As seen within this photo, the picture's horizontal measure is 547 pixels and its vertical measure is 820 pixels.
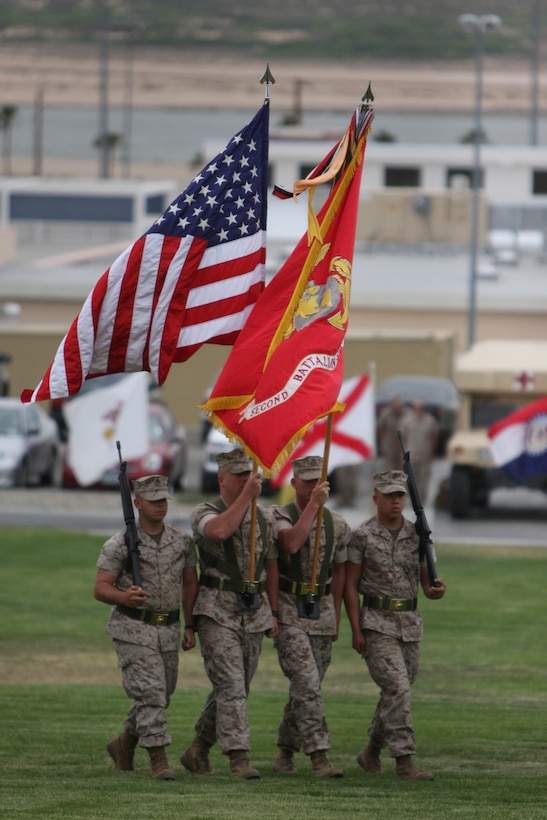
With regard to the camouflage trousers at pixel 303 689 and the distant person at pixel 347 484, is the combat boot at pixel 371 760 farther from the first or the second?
the distant person at pixel 347 484

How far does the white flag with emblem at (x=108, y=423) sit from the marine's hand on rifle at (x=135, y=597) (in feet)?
50.1

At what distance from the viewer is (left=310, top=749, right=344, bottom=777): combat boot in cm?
1020

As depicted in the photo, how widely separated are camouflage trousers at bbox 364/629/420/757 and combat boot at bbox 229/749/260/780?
0.77 m

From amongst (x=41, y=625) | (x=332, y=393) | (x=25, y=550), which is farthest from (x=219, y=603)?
(x=25, y=550)

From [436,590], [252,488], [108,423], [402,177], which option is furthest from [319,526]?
[402,177]

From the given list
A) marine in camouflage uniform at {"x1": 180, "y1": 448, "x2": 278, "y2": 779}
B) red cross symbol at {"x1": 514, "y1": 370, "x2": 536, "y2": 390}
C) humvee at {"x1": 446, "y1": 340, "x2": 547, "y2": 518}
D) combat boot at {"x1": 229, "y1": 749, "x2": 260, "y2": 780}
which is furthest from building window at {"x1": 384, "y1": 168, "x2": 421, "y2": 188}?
combat boot at {"x1": 229, "y1": 749, "x2": 260, "y2": 780}

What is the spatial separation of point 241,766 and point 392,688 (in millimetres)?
962

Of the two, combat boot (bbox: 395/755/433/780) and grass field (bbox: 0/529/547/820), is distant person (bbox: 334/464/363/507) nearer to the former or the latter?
grass field (bbox: 0/529/547/820)

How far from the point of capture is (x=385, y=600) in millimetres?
10555

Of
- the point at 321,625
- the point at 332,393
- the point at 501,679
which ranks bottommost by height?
the point at 501,679

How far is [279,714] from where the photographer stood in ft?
42.9

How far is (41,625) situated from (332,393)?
291 inches

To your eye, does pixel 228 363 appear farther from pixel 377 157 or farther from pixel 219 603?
pixel 377 157

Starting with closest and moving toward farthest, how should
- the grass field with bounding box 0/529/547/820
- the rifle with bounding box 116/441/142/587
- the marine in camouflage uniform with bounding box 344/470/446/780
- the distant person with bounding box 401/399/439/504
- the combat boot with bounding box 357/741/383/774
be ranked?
the grass field with bounding box 0/529/547/820 → the rifle with bounding box 116/441/142/587 → the marine in camouflage uniform with bounding box 344/470/446/780 → the combat boot with bounding box 357/741/383/774 → the distant person with bounding box 401/399/439/504
